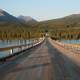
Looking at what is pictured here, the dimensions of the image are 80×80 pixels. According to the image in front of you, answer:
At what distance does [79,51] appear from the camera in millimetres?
41219

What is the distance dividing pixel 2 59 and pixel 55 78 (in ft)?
45.7

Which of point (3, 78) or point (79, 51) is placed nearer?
point (3, 78)

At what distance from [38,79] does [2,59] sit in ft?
45.9

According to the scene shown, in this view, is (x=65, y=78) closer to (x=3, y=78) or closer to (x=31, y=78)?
(x=31, y=78)

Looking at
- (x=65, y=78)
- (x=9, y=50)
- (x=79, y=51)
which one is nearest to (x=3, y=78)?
(x=65, y=78)

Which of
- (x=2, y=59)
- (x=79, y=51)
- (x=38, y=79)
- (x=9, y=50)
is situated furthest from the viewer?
(x=79, y=51)

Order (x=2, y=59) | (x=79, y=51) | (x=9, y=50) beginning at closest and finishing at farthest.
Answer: (x=2, y=59) < (x=9, y=50) < (x=79, y=51)

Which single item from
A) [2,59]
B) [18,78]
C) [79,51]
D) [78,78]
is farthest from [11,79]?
[79,51]

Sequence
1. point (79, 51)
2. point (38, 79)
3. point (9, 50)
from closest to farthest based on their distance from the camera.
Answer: point (38, 79) → point (9, 50) → point (79, 51)

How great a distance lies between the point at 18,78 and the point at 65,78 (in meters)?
2.12

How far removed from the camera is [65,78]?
15.4m

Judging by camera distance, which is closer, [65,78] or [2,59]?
[65,78]

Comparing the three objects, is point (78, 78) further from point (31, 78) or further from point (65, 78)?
point (31, 78)

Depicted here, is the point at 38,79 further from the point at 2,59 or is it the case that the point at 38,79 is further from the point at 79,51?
the point at 79,51
